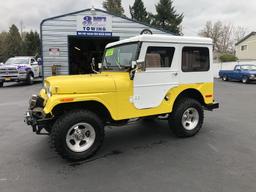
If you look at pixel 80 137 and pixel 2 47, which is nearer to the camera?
pixel 80 137

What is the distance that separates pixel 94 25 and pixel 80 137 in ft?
42.3

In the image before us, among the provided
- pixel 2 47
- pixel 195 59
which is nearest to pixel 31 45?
pixel 2 47

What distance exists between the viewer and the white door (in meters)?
4.80

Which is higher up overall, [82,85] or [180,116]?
[82,85]

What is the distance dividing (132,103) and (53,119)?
1475 mm

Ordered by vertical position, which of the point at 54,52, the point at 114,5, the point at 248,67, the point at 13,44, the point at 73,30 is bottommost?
the point at 248,67

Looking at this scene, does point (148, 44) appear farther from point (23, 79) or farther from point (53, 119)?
point (23, 79)

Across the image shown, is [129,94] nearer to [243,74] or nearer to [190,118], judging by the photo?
[190,118]

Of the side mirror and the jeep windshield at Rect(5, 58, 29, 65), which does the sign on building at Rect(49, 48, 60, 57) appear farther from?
the side mirror

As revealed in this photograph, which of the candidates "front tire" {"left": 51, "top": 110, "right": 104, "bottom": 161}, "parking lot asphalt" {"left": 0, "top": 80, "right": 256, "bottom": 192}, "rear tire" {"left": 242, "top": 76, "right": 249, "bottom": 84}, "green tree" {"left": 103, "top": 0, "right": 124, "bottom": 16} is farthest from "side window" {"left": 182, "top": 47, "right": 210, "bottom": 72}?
"green tree" {"left": 103, "top": 0, "right": 124, "bottom": 16}

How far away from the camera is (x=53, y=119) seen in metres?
4.28

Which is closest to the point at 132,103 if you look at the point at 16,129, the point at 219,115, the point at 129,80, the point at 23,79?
the point at 129,80

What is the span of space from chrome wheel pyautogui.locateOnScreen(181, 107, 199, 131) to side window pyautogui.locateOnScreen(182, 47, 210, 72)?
93 centimetres

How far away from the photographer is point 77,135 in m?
4.32
